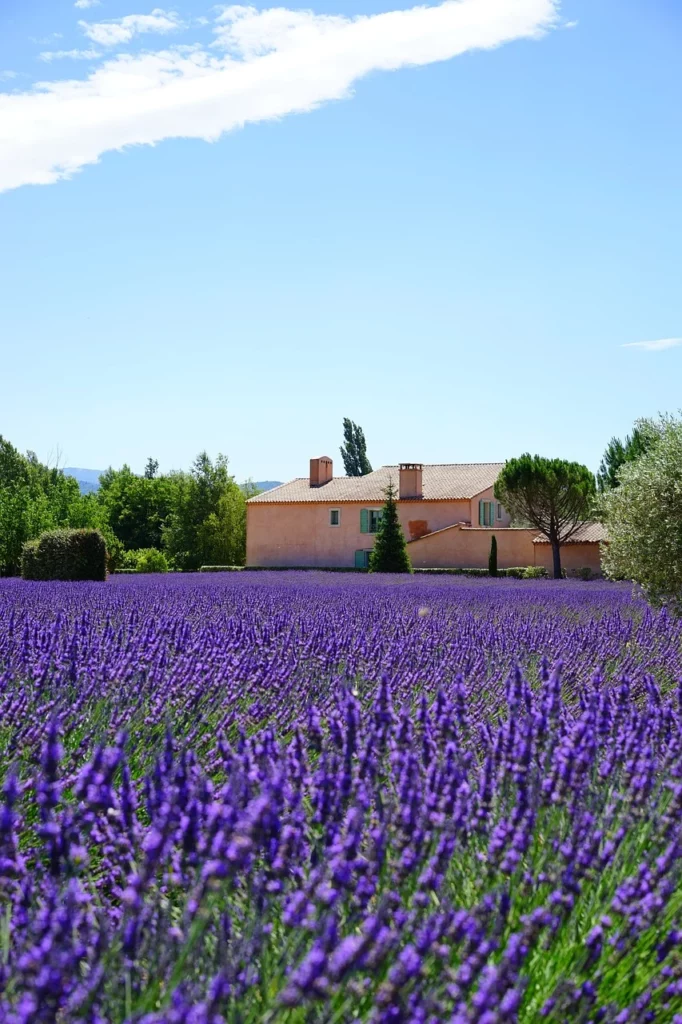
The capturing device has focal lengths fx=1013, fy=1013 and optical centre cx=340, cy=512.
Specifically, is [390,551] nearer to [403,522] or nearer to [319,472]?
[403,522]

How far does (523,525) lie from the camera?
114 feet

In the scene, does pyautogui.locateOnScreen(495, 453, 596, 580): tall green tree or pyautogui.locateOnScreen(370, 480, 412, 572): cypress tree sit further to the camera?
pyautogui.locateOnScreen(370, 480, 412, 572): cypress tree

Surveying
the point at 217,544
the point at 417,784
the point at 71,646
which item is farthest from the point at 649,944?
the point at 217,544

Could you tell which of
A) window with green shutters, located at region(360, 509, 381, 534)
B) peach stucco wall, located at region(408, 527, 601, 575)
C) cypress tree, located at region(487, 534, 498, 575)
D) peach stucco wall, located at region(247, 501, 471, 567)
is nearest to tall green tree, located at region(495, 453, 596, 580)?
cypress tree, located at region(487, 534, 498, 575)

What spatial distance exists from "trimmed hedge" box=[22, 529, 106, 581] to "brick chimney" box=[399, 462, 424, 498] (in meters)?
19.4

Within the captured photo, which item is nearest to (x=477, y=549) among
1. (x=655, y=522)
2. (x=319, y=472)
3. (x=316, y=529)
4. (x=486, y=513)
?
(x=486, y=513)

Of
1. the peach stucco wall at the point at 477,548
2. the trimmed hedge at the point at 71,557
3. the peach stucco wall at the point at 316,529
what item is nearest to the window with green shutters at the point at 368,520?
the peach stucco wall at the point at 316,529

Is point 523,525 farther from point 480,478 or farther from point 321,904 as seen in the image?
point 321,904

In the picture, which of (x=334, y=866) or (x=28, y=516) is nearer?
(x=334, y=866)

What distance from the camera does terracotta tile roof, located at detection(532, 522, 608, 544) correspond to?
32.9m

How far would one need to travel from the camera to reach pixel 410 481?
38.1m

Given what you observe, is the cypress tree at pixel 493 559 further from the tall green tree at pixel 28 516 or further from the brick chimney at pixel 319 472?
the tall green tree at pixel 28 516

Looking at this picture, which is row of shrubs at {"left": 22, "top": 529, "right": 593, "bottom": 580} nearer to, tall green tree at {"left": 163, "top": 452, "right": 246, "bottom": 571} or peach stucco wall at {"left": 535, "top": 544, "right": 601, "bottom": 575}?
peach stucco wall at {"left": 535, "top": 544, "right": 601, "bottom": 575}

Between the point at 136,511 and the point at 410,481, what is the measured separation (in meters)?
26.5
